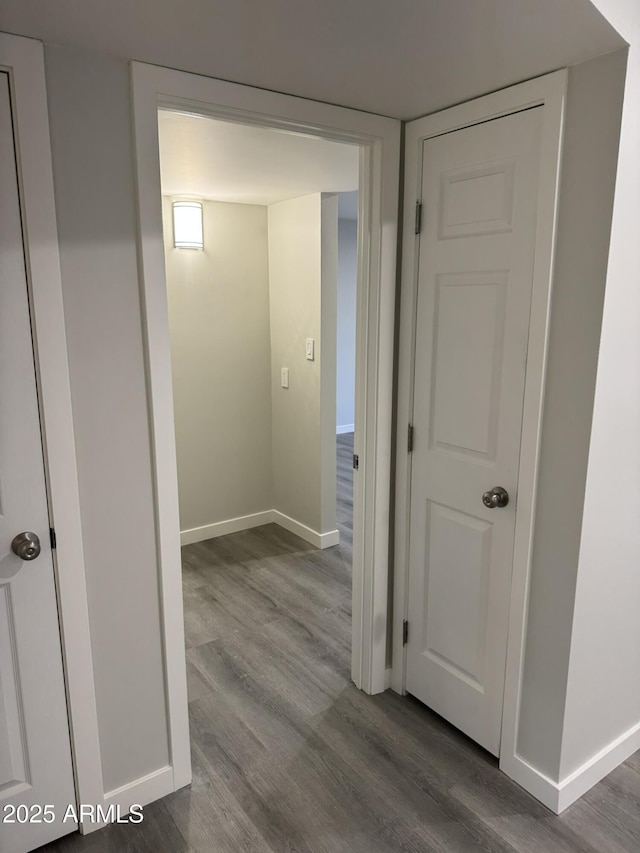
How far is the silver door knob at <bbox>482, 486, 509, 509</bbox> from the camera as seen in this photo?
1.88 meters

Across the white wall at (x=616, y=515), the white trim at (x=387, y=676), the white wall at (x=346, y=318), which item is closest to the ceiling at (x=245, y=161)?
the white wall at (x=616, y=515)

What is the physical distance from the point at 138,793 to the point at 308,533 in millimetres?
2169

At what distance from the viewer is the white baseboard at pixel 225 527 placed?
153 inches

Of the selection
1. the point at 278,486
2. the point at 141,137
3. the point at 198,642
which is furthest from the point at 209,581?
the point at 141,137

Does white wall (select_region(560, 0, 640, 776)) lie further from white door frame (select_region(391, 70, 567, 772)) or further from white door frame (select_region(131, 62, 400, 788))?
white door frame (select_region(131, 62, 400, 788))

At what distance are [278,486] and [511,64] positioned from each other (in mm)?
3020

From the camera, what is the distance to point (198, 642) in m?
2.79

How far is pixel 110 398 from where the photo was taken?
1.62 meters

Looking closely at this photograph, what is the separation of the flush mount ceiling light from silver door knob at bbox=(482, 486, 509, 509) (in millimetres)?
2376

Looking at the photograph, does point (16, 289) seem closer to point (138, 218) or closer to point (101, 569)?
point (138, 218)

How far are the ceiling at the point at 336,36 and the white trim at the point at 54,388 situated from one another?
0.15 m

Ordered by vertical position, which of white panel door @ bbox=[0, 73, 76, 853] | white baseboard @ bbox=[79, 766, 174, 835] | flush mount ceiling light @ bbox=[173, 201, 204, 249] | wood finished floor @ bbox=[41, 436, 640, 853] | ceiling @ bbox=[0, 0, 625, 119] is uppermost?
ceiling @ bbox=[0, 0, 625, 119]

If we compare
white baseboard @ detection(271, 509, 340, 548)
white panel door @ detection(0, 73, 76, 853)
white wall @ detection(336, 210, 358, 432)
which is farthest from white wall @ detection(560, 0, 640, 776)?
white wall @ detection(336, 210, 358, 432)

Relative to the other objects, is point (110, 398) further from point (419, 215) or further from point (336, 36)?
point (419, 215)
